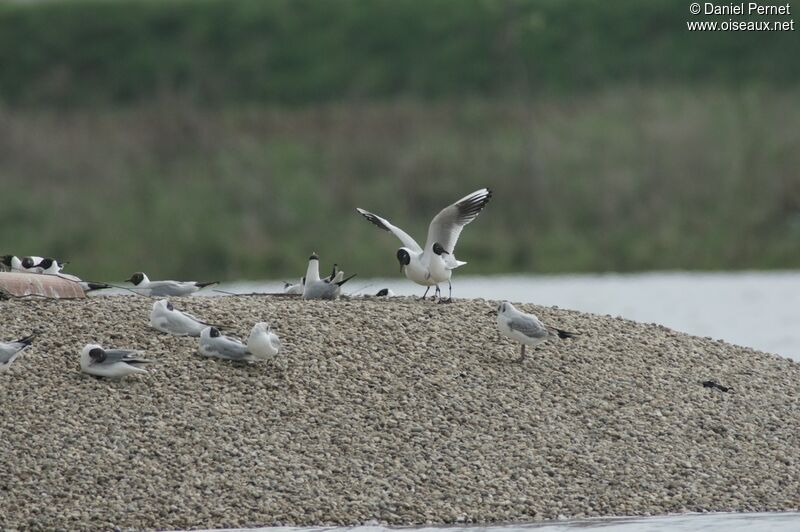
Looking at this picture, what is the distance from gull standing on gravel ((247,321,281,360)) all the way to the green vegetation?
2306 centimetres

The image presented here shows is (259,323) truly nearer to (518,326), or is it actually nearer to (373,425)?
(373,425)

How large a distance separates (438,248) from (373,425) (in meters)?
2.04

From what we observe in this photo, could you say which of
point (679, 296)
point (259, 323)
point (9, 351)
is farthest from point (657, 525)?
point (679, 296)

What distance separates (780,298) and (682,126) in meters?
8.34

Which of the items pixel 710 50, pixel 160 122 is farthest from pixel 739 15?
pixel 160 122

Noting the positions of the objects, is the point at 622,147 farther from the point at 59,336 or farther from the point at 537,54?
the point at 59,336

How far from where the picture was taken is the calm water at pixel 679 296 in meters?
18.4

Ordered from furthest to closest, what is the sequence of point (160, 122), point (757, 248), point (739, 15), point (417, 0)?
point (417, 0) < point (739, 15) < point (160, 122) < point (757, 248)

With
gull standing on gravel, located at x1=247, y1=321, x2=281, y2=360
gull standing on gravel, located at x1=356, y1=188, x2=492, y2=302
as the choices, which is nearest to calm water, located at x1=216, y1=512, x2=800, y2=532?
gull standing on gravel, located at x1=247, y1=321, x2=281, y2=360

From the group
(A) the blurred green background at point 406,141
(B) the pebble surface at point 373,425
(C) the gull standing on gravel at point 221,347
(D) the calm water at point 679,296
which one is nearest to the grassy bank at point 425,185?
(A) the blurred green background at point 406,141

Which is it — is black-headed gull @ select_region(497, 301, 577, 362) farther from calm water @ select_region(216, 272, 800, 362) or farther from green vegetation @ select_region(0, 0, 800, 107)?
green vegetation @ select_region(0, 0, 800, 107)

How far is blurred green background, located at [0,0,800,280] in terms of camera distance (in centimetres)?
2736

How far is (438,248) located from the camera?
1156 cm

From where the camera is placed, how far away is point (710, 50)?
36156 millimetres
